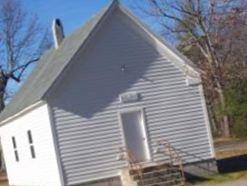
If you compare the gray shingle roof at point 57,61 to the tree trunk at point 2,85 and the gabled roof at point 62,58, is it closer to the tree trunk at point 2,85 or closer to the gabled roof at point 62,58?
the gabled roof at point 62,58

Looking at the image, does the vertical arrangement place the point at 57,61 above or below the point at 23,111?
above

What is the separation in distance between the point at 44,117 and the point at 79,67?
2.30 meters

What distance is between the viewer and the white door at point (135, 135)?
26.7m

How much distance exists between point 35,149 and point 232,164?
877 cm

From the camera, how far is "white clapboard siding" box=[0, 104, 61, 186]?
Answer: 26.4 meters

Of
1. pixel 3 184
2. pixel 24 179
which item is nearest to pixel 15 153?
pixel 24 179

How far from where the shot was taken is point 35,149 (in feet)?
95.8

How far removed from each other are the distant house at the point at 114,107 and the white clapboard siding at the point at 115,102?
37mm

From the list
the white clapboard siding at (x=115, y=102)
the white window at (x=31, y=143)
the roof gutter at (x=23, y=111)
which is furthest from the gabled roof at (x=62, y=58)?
the white window at (x=31, y=143)

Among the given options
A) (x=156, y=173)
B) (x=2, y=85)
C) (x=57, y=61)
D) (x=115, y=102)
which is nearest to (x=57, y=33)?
(x=57, y=61)

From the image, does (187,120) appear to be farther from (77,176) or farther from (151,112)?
(77,176)

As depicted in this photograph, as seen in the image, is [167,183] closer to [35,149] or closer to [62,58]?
[35,149]

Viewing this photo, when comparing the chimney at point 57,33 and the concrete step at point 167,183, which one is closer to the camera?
the concrete step at point 167,183

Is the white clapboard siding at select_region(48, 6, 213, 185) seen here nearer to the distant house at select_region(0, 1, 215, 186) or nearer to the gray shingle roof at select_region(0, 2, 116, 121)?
the distant house at select_region(0, 1, 215, 186)
